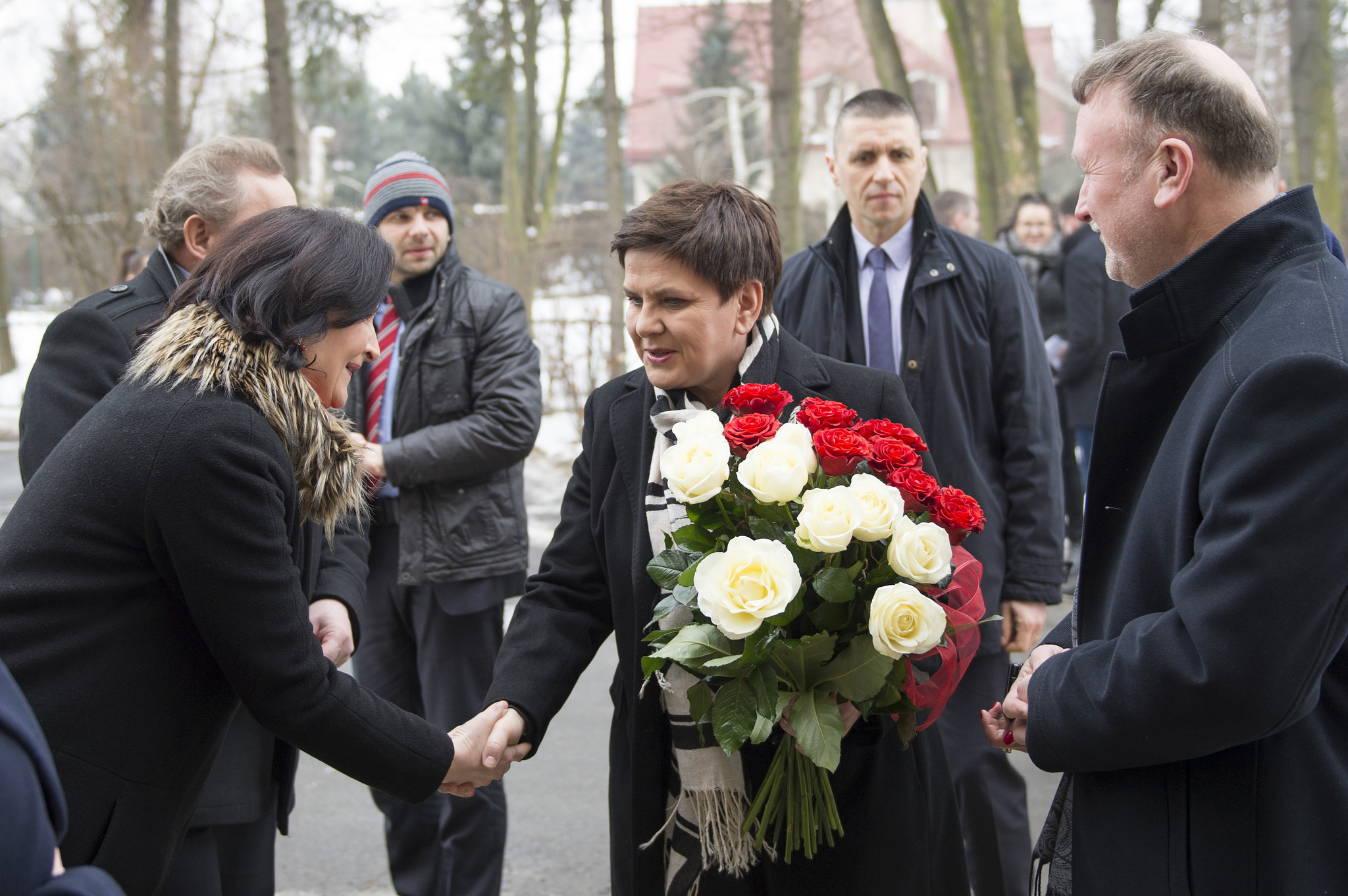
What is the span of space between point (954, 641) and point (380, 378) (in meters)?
2.50

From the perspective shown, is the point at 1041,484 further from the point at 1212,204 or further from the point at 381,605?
the point at 381,605

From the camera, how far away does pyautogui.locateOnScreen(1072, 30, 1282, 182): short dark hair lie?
1.76m

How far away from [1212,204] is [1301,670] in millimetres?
756

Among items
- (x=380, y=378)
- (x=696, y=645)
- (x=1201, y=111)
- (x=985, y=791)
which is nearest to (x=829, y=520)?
(x=696, y=645)

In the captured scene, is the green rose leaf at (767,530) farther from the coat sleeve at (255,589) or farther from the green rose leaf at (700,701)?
the coat sleeve at (255,589)

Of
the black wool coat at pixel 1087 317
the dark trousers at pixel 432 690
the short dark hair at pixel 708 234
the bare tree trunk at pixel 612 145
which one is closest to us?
the short dark hair at pixel 708 234

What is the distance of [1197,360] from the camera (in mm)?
1830

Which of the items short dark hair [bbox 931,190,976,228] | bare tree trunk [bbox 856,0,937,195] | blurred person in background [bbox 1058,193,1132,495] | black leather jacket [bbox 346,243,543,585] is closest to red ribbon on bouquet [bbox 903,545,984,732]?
black leather jacket [bbox 346,243,543,585]

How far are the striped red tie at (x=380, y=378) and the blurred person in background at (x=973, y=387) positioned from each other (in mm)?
1417

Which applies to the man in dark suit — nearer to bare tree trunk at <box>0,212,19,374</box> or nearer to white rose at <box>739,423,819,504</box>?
white rose at <box>739,423,819,504</box>

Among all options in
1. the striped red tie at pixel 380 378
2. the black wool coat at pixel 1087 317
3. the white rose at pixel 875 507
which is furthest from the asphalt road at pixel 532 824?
the black wool coat at pixel 1087 317

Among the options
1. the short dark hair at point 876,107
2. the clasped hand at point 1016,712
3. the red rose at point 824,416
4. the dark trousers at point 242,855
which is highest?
the short dark hair at point 876,107

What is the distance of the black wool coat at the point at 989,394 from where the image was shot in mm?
3502

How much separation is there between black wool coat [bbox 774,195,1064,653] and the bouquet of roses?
1.47m
